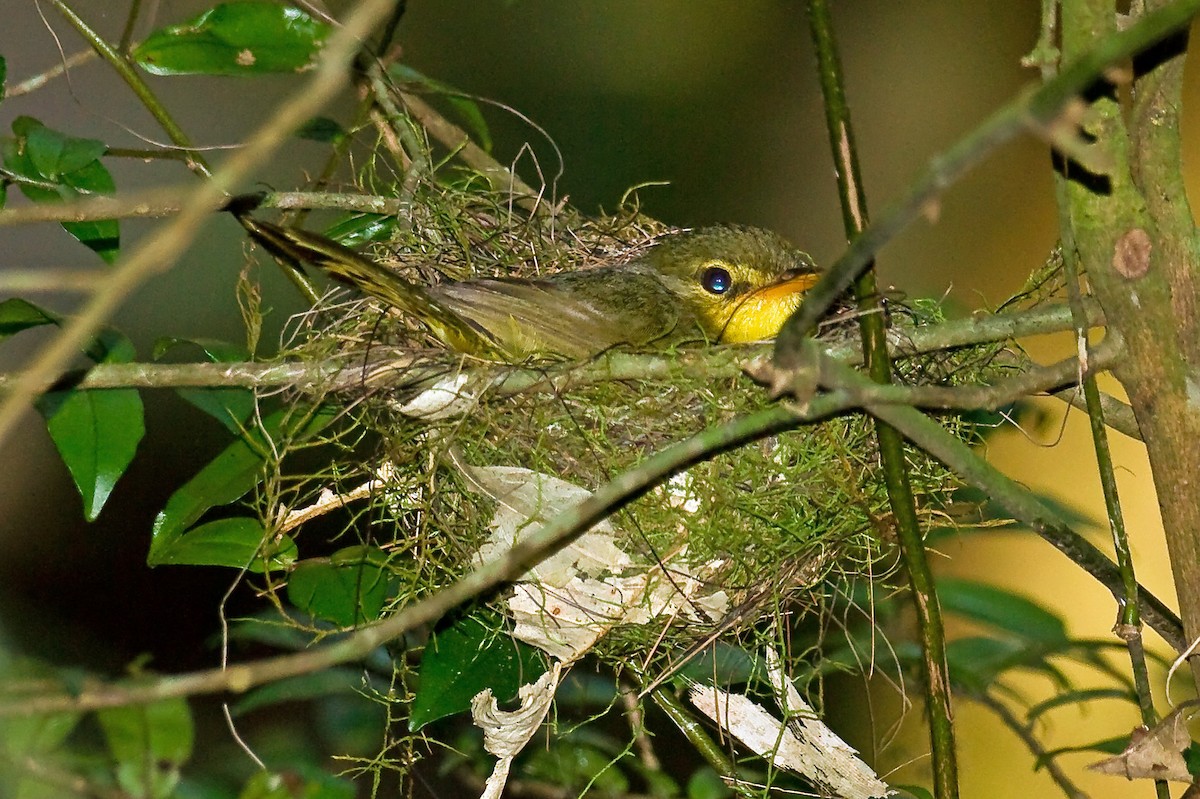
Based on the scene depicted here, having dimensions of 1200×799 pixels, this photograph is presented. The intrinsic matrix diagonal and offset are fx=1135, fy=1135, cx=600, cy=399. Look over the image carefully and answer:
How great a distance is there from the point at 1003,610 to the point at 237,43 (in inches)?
79.9

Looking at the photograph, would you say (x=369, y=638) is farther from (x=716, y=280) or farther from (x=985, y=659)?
(x=716, y=280)

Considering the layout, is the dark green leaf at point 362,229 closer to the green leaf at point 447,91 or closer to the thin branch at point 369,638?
the green leaf at point 447,91

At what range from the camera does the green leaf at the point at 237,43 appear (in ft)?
7.82

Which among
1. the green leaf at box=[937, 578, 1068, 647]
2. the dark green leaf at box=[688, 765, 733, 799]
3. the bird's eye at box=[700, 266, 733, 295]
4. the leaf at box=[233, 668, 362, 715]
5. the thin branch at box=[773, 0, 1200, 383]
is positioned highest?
the bird's eye at box=[700, 266, 733, 295]

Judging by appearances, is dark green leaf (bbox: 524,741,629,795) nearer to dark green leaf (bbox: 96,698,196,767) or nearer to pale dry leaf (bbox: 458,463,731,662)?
pale dry leaf (bbox: 458,463,731,662)

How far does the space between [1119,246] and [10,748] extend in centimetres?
195

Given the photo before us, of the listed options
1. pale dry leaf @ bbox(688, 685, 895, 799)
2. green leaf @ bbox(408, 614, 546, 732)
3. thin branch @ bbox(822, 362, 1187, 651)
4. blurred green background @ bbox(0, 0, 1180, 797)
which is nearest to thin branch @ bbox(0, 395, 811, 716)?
thin branch @ bbox(822, 362, 1187, 651)

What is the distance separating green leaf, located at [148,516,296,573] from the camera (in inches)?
85.0

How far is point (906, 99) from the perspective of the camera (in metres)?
5.79

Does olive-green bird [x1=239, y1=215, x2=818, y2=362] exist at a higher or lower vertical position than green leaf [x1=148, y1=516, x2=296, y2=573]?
higher

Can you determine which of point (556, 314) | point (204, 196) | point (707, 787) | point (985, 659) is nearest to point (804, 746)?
point (707, 787)

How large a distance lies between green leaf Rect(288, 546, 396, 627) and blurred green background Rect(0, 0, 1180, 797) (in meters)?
A: 2.51

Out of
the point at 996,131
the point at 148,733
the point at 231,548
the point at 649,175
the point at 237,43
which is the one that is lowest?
the point at 148,733

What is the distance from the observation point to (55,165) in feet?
7.32
